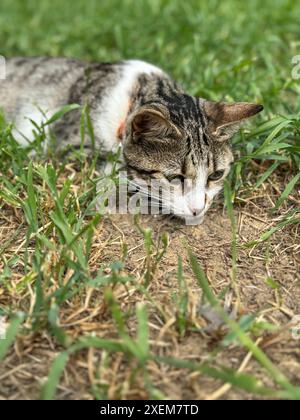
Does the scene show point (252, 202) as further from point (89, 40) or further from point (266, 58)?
point (89, 40)

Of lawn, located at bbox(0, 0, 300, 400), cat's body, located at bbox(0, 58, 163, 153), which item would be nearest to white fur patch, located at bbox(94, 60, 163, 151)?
cat's body, located at bbox(0, 58, 163, 153)

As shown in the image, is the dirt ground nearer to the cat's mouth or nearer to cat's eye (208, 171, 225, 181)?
the cat's mouth

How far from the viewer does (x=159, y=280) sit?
2.70m

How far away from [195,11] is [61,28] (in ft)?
4.40

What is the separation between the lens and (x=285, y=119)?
3.31m

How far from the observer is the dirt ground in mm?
2180

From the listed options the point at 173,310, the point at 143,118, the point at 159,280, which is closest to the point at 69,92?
the point at 143,118

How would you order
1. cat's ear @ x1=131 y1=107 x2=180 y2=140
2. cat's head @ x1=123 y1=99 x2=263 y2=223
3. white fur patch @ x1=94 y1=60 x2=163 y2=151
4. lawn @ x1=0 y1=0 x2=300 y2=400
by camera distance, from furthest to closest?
white fur patch @ x1=94 y1=60 x2=163 y2=151
cat's head @ x1=123 y1=99 x2=263 y2=223
cat's ear @ x1=131 y1=107 x2=180 y2=140
lawn @ x1=0 y1=0 x2=300 y2=400

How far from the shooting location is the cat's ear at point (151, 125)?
2924 mm

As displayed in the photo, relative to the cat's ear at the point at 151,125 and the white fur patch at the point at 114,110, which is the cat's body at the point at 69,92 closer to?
the white fur patch at the point at 114,110

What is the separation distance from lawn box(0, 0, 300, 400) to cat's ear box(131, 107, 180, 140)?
15.5 inches

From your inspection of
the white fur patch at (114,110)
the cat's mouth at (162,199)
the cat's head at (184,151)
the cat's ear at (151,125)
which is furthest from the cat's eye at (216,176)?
the white fur patch at (114,110)

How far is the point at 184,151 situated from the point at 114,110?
2.60 ft
